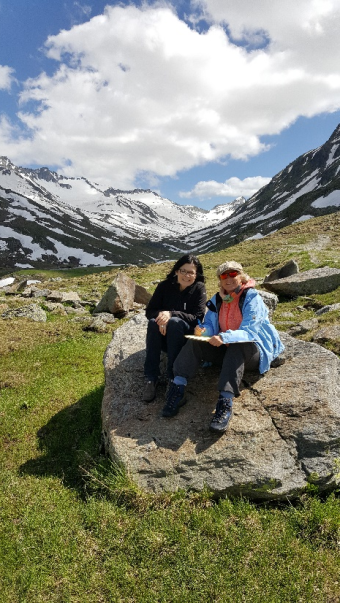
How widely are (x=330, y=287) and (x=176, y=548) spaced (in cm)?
1889

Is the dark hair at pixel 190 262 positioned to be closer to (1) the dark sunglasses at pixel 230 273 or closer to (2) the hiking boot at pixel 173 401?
(1) the dark sunglasses at pixel 230 273

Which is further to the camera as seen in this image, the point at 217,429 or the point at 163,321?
the point at 163,321

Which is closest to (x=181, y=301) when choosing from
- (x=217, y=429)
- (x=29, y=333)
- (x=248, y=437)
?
(x=217, y=429)

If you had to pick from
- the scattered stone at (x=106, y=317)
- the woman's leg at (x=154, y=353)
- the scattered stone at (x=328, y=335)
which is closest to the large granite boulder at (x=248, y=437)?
the woman's leg at (x=154, y=353)

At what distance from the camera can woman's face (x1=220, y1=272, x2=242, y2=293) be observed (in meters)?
7.24

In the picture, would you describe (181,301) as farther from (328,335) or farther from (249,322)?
(328,335)

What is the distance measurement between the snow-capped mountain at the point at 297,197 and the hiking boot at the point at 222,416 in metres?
86.6

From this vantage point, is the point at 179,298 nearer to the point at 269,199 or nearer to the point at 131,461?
the point at 131,461

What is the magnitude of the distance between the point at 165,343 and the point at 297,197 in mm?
141227

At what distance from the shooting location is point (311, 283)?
20750mm

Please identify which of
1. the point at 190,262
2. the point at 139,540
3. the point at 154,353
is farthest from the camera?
the point at 190,262

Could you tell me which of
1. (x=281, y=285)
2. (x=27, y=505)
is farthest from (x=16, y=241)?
(x=27, y=505)

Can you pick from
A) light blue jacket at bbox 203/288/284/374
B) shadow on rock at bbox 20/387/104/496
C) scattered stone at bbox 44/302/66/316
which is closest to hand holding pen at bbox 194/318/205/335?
light blue jacket at bbox 203/288/284/374

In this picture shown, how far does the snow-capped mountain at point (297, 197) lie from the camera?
92.9 metres
